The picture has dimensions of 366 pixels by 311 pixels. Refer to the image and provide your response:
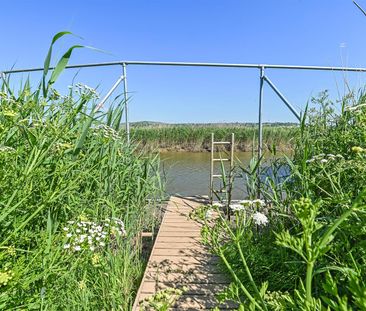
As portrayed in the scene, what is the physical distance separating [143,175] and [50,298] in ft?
5.30

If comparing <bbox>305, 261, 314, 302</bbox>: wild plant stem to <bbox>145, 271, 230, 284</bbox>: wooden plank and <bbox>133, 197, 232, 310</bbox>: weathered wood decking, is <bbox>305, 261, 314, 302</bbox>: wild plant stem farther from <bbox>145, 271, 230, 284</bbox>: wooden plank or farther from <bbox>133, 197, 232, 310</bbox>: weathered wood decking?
<bbox>145, 271, 230, 284</bbox>: wooden plank

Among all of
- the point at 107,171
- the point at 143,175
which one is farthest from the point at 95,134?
the point at 143,175

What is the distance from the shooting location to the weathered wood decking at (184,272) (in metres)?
1.94

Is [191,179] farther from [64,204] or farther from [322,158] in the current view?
[64,204]

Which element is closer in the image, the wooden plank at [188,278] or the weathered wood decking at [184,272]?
the weathered wood decking at [184,272]

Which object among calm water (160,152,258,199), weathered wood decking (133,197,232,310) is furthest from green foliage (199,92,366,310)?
calm water (160,152,258,199)

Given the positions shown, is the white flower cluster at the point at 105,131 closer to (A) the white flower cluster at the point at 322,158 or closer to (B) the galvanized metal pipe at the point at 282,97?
(A) the white flower cluster at the point at 322,158

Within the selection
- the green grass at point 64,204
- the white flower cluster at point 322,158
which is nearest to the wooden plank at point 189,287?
the green grass at point 64,204

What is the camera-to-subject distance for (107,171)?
2062mm

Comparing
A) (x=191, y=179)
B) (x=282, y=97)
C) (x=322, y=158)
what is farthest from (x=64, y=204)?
(x=191, y=179)

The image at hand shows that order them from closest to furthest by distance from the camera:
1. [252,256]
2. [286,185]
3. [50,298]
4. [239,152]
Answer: [50,298] → [252,256] → [286,185] → [239,152]

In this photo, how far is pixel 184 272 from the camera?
2291 millimetres

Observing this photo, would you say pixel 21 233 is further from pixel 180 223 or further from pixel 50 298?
pixel 180 223

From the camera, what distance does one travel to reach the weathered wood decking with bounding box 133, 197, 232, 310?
6.36ft
